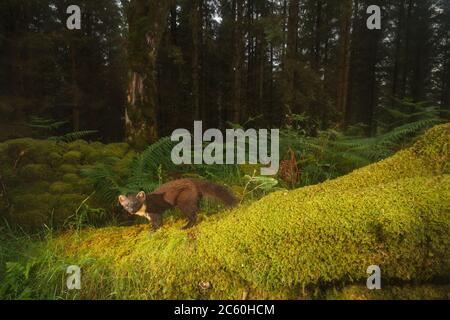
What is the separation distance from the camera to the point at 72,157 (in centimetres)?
462

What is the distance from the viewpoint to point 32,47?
1159 cm

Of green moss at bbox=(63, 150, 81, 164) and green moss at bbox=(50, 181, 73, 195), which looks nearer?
green moss at bbox=(50, 181, 73, 195)

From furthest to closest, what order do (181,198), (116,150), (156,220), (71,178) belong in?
(116,150) → (71,178) → (156,220) → (181,198)

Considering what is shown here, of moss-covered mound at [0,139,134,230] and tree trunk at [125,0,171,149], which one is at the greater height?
tree trunk at [125,0,171,149]

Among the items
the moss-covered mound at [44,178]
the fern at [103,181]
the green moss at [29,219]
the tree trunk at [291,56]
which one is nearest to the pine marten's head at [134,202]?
the moss-covered mound at [44,178]

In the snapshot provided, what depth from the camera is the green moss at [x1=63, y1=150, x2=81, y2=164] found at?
4.57 meters

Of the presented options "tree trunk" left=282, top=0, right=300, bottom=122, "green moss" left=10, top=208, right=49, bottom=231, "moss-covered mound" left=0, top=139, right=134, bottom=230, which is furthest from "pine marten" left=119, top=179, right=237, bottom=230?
"tree trunk" left=282, top=0, right=300, bottom=122

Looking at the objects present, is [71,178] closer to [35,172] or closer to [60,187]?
[60,187]

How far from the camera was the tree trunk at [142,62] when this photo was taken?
205 inches

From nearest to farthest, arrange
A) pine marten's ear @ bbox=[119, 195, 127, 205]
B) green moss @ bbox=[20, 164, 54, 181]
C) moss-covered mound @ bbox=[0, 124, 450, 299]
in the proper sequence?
moss-covered mound @ bbox=[0, 124, 450, 299] < pine marten's ear @ bbox=[119, 195, 127, 205] < green moss @ bbox=[20, 164, 54, 181]

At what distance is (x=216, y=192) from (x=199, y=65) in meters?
16.9

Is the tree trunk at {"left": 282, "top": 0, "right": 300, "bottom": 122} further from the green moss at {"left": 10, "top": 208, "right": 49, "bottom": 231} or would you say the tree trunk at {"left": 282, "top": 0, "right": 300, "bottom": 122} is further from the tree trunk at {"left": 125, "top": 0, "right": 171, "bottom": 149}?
the green moss at {"left": 10, "top": 208, "right": 49, "bottom": 231}

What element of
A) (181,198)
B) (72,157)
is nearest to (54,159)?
(72,157)

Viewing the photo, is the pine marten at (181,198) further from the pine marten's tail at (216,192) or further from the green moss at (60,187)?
the green moss at (60,187)
